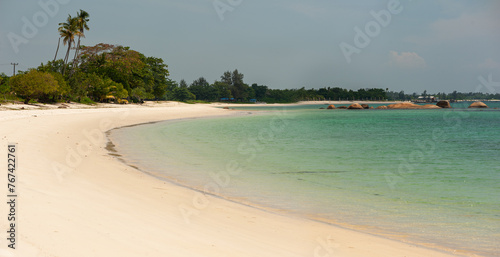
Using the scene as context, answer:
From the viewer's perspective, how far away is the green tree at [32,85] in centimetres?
4069

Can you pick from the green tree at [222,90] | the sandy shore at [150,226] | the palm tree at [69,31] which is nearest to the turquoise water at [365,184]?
the sandy shore at [150,226]

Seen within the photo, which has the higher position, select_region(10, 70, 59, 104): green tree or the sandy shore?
select_region(10, 70, 59, 104): green tree

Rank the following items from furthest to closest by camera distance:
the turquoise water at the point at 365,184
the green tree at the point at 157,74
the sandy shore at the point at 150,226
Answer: the green tree at the point at 157,74 → the turquoise water at the point at 365,184 → the sandy shore at the point at 150,226

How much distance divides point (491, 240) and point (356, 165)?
799cm

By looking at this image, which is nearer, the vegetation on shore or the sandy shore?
the sandy shore

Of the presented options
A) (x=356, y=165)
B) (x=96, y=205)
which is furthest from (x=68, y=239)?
(x=356, y=165)

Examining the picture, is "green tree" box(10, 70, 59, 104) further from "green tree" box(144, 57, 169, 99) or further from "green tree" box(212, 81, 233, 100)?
"green tree" box(212, 81, 233, 100)

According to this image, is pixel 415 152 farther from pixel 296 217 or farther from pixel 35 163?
pixel 35 163

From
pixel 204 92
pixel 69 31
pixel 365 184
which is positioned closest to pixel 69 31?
pixel 69 31

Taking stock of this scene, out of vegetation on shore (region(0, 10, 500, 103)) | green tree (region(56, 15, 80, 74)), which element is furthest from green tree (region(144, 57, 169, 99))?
green tree (region(56, 15, 80, 74))

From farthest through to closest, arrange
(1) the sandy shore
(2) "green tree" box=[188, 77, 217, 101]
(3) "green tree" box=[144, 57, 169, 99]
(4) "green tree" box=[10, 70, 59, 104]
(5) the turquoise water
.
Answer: (2) "green tree" box=[188, 77, 217, 101]
(3) "green tree" box=[144, 57, 169, 99]
(4) "green tree" box=[10, 70, 59, 104]
(5) the turquoise water
(1) the sandy shore

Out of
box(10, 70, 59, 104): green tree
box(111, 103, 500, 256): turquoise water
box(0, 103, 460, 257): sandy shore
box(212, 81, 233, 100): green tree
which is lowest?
box(111, 103, 500, 256): turquoise water

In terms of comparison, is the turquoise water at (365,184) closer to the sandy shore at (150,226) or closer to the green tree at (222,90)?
the sandy shore at (150,226)

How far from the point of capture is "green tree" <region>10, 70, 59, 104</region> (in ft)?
133
